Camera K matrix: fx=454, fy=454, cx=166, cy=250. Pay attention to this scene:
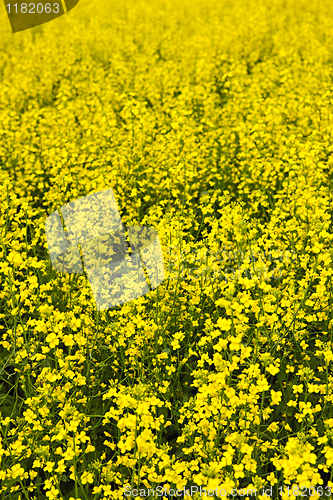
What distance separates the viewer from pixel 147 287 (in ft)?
12.8

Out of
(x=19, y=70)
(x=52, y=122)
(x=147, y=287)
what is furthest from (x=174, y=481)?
(x=19, y=70)

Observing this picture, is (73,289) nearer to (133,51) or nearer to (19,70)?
(19,70)

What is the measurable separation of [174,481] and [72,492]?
3.33ft

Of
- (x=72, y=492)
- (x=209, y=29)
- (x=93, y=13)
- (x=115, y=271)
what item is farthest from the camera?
(x=93, y=13)

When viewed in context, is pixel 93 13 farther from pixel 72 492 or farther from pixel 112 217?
pixel 72 492

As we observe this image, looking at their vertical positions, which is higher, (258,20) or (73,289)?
(258,20)

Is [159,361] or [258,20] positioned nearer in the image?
[159,361]

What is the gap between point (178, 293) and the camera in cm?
401

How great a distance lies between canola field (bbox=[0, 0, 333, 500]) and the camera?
278cm

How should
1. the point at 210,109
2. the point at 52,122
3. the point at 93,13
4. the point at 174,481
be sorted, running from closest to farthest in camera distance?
the point at 174,481
the point at 52,122
the point at 210,109
the point at 93,13

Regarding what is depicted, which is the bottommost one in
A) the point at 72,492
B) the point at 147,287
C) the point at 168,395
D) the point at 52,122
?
the point at 72,492

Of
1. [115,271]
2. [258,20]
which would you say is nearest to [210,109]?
[115,271]

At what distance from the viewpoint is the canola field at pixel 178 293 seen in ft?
9.11

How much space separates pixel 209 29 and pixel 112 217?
10.9 m
